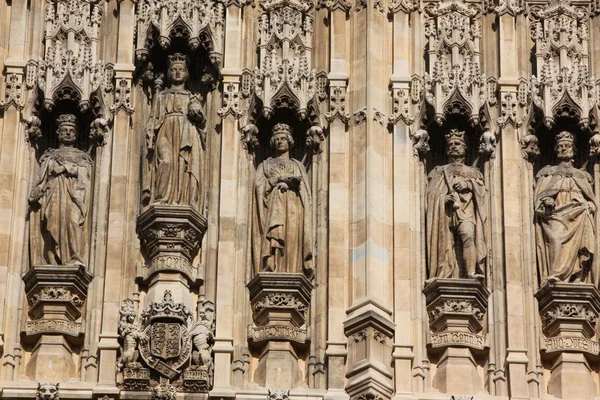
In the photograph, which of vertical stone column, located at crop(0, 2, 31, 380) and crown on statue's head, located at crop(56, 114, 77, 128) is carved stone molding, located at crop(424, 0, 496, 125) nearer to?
crown on statue's head, located at crop(56, 114, 77, 128)

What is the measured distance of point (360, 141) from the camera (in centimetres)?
3069

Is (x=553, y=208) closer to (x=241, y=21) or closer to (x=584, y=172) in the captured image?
(x=584, y=172)

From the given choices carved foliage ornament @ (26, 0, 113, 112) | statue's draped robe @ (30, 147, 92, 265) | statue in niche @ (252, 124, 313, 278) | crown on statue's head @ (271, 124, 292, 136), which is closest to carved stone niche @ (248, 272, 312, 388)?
statue in niche @ (252, 124, 313, 278)

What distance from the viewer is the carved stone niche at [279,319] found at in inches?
1165

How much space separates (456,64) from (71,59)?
475cm

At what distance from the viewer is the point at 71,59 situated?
31172 mm

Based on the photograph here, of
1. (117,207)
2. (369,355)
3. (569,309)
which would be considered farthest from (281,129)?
(569,309)

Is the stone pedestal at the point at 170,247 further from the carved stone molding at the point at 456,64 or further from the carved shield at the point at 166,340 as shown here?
the carved stone molding at the point at 456,64

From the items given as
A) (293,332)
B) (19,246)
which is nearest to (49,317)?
(19,246)

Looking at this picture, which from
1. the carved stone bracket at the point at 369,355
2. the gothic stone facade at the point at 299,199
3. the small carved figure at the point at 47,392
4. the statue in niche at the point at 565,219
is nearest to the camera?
the carved stone bracket at the point at 369,355

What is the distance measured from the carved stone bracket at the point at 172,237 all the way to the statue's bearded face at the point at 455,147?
3233 millimetres

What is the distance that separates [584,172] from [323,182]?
322 centimetres

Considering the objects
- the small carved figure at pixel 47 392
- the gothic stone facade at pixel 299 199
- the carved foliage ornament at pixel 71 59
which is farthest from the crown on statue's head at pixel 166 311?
the carved foliage ornament at pixel 71 59

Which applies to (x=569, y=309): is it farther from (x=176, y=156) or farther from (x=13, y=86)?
(x=13, y=86)
